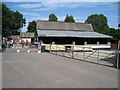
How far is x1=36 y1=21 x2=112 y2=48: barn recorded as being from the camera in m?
28.8

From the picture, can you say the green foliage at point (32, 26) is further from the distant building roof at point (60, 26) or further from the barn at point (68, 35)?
the barn at point (68, 35)

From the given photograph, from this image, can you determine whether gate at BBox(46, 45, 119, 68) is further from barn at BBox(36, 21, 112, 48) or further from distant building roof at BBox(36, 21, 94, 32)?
distant building roof at BBox(36, 21, 94, 32)

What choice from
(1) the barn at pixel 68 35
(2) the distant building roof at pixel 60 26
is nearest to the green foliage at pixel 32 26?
(2) the distant building roof at pixel 60 26

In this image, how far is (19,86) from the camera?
18.3 feet

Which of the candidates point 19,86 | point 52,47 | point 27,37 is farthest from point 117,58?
point 27,37

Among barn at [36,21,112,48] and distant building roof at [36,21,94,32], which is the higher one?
distant building roof at [36,21,94,32]

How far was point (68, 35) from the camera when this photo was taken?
29031 millimetres

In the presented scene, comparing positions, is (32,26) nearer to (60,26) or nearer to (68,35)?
(60,26)

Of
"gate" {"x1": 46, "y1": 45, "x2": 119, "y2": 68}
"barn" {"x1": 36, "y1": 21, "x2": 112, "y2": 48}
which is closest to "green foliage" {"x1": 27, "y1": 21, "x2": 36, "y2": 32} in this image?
"barn" {"x1": 36, "y1": 21, "x2": 112, "y2": 48}

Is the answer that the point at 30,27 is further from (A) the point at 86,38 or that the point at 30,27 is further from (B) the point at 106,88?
(B) the point at 106,88

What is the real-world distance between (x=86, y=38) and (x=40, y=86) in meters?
26.6

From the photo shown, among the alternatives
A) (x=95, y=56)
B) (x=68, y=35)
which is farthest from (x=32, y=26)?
(x=95, y=56)

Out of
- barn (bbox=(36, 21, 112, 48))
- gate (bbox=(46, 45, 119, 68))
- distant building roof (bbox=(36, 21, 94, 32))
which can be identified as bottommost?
gate (bbox=(46, 45, 119, 68))

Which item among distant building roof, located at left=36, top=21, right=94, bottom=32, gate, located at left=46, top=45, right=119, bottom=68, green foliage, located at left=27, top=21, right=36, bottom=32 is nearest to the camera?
gate, located at left=46, top=45, right=119, bottom=68
